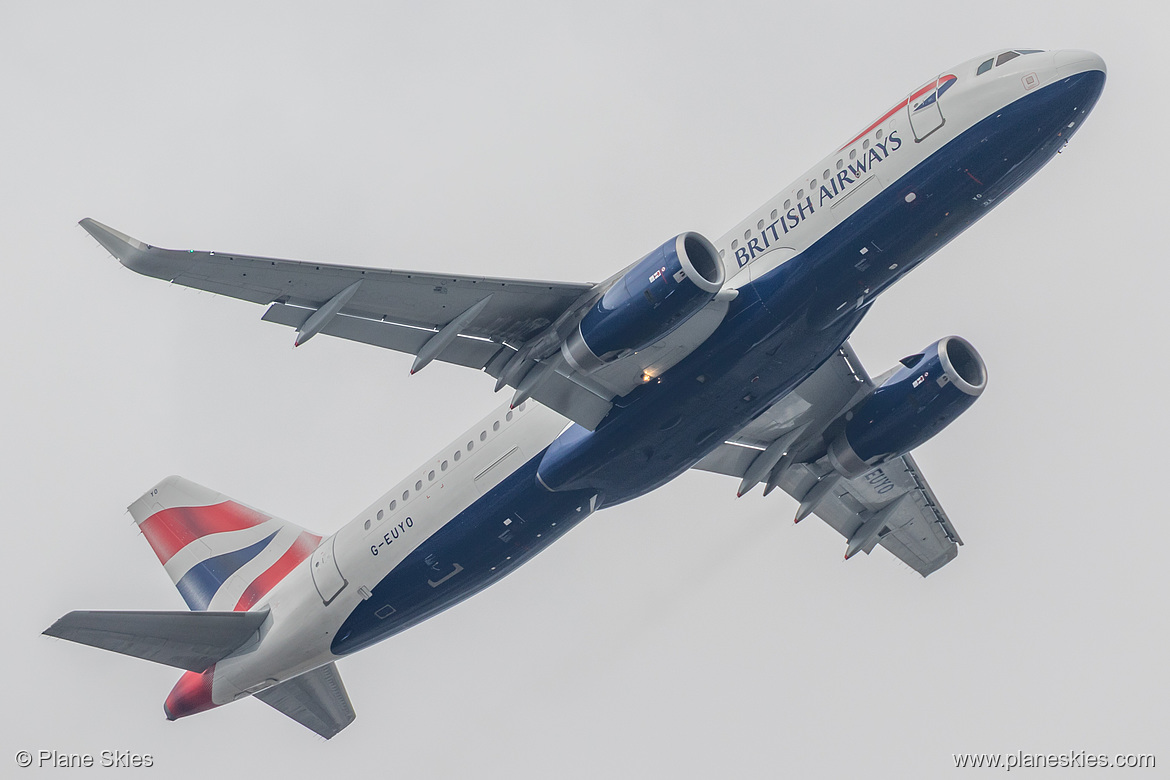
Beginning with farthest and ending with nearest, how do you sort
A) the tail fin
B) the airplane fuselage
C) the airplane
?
the tail fin
the airplane fuselage
the airplane

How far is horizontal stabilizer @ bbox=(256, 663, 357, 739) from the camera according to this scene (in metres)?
31.1

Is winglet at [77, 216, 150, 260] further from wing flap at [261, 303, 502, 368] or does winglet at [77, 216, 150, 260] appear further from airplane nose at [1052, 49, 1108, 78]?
airplane nose at [1052, 49, 1108, 78]

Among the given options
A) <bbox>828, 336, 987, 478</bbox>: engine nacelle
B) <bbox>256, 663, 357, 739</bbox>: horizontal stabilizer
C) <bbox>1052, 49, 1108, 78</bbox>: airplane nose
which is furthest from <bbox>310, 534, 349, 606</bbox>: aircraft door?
<bbox>1052, 49, 1108, 78</bbox>: airplane nose

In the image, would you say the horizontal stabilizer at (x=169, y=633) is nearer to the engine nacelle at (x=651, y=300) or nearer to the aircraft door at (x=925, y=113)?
the engine nacelle at (x=651, y=300)

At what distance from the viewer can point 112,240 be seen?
66.1ft

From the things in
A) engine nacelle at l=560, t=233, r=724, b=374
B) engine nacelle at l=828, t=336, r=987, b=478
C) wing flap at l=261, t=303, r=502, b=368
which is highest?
wing flap at l=261, t=303, r=502, b=368

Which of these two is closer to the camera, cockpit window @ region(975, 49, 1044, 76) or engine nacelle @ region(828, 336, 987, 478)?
cockpit window @ region(975, 49, 1044, 76)

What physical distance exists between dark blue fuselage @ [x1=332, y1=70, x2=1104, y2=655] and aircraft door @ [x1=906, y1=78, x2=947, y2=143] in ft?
1.69

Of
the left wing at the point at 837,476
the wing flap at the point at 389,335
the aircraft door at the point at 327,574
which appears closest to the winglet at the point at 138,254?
the wing flap at the point at 389,335

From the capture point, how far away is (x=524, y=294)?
79.4ft

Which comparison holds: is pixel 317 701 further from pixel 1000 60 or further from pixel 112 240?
pixel 1000 60

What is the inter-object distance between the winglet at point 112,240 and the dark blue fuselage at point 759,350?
9.32 m

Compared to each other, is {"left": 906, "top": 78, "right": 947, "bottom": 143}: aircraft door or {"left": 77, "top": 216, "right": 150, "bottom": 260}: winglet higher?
{"left": 77, "top": 216, "right": 150, "bottom": 260}: winglet

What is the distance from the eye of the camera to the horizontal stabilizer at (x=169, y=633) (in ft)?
86.1
